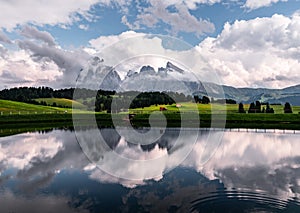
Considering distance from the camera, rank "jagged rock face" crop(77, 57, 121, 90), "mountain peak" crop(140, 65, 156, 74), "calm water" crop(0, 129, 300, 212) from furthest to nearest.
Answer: "mountain peak" crop(140, 65, 156, 74) < "jagged rock face" crop(77, 57, 121, 90) < "calm water" crop(0, 129, 300, 212)

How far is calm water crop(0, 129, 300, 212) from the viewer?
1254cm

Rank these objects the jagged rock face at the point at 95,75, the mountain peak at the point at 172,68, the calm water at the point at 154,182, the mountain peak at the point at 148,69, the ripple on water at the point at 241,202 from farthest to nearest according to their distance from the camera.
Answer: the mountain peak at the point at 148,69 < the mountain peak at the point at 172,68 < the jagged rock face at the point at 95,75 < the calm water at the point at 154,182 < the ripple on water at the point at 241,202

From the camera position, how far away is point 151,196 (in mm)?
13797

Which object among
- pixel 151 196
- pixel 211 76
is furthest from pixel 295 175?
pixel 151 196

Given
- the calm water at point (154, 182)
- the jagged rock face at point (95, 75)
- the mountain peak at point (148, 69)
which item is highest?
the mountain peak at point (148, 69)

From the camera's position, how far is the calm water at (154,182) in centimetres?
1254

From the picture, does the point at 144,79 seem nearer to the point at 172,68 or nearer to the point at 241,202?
the point at 172,68

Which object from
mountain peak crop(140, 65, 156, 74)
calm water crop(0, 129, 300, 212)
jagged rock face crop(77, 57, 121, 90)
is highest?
mountain peak crop(140, 65, 156, 74)

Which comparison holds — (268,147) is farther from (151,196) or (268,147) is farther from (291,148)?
(151,196)

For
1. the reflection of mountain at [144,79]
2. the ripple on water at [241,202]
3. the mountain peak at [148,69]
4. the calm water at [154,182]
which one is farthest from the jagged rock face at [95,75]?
the ripple on water at [241,202]

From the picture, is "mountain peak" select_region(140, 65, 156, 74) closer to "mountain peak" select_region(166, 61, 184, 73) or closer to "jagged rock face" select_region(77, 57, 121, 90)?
"mountain peak" select_region(166, 61, 184, 73)

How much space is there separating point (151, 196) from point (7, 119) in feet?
181

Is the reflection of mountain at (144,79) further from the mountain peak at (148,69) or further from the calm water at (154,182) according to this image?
the calm water at (154,182)

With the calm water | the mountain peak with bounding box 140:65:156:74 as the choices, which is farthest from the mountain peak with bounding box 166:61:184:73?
the calm water
